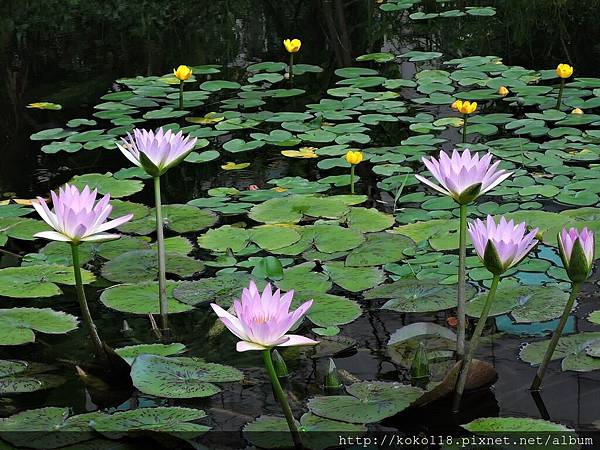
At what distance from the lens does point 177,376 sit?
199cm

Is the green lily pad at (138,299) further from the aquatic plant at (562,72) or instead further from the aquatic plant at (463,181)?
the aquatic plant at (562,72)

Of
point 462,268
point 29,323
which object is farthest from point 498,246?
point 29,323

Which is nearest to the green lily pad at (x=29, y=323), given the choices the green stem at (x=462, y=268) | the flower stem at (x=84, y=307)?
the flower stem at (x=84, y=307)

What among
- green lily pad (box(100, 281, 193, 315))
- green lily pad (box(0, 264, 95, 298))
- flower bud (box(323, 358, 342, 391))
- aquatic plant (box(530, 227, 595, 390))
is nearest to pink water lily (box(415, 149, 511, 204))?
aquatic plant (box(530, 227, 595, 390))

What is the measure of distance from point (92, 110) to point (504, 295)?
8.94ft

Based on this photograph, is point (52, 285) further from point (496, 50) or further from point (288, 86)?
point (496, 50)

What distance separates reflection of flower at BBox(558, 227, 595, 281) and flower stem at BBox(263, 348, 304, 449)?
0.61 m

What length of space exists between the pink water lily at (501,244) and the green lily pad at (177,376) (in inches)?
24.6

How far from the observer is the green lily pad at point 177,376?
75.6 inches

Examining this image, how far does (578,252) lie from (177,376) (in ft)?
2.92

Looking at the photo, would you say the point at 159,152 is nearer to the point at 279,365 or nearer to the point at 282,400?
the point at 279,365

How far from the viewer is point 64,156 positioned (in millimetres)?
3863

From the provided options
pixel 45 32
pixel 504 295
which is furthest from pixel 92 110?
pixel 504 295

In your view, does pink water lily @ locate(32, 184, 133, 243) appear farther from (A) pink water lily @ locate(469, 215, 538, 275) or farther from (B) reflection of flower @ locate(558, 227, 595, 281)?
(B) reflection of flower @ locate(558, 227, 595, 281)
